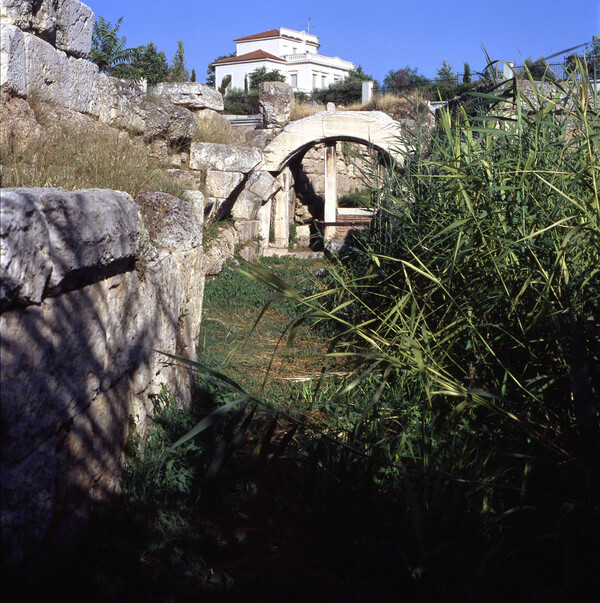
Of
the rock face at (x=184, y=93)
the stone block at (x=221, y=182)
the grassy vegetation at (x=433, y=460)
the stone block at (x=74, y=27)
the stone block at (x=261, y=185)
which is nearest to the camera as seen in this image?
the grassy vegetation at (x=433, y=460)

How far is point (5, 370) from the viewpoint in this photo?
1498 mm

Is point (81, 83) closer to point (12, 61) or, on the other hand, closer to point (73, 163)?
point (12, 61)

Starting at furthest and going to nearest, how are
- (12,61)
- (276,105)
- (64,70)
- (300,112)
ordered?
(300,112)
(276,105)
(64,70)
(12,61)

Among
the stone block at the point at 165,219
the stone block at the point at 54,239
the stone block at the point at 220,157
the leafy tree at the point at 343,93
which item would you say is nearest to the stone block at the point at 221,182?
the stone block at the point at 220,157

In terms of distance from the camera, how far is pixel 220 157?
25.7 ft

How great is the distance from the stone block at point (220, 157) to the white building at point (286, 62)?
3195cm

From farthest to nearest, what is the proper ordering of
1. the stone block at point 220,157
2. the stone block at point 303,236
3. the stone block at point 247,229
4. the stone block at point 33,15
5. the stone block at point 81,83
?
A: 1. the stone block at point 303,236
2. the stone block at point 247,229
3. the stone block at point 220,157
4. the stone block at point 81,83
5. the stone block at point 33,15

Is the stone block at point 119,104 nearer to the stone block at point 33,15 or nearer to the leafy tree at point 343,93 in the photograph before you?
the stone block at point 33,15

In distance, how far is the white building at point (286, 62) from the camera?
41.5 meters

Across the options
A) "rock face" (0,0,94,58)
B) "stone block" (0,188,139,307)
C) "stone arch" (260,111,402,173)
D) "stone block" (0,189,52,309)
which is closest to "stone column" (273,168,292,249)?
"stone arch" (260,111,402,173)

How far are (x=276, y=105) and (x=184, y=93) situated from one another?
10.6 feet

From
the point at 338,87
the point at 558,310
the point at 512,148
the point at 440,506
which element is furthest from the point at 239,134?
the point at 338,87

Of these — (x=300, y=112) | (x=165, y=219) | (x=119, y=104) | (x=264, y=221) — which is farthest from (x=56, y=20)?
(x=300, y=112)

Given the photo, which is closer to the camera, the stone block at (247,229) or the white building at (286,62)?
the stone block at (247,229)
